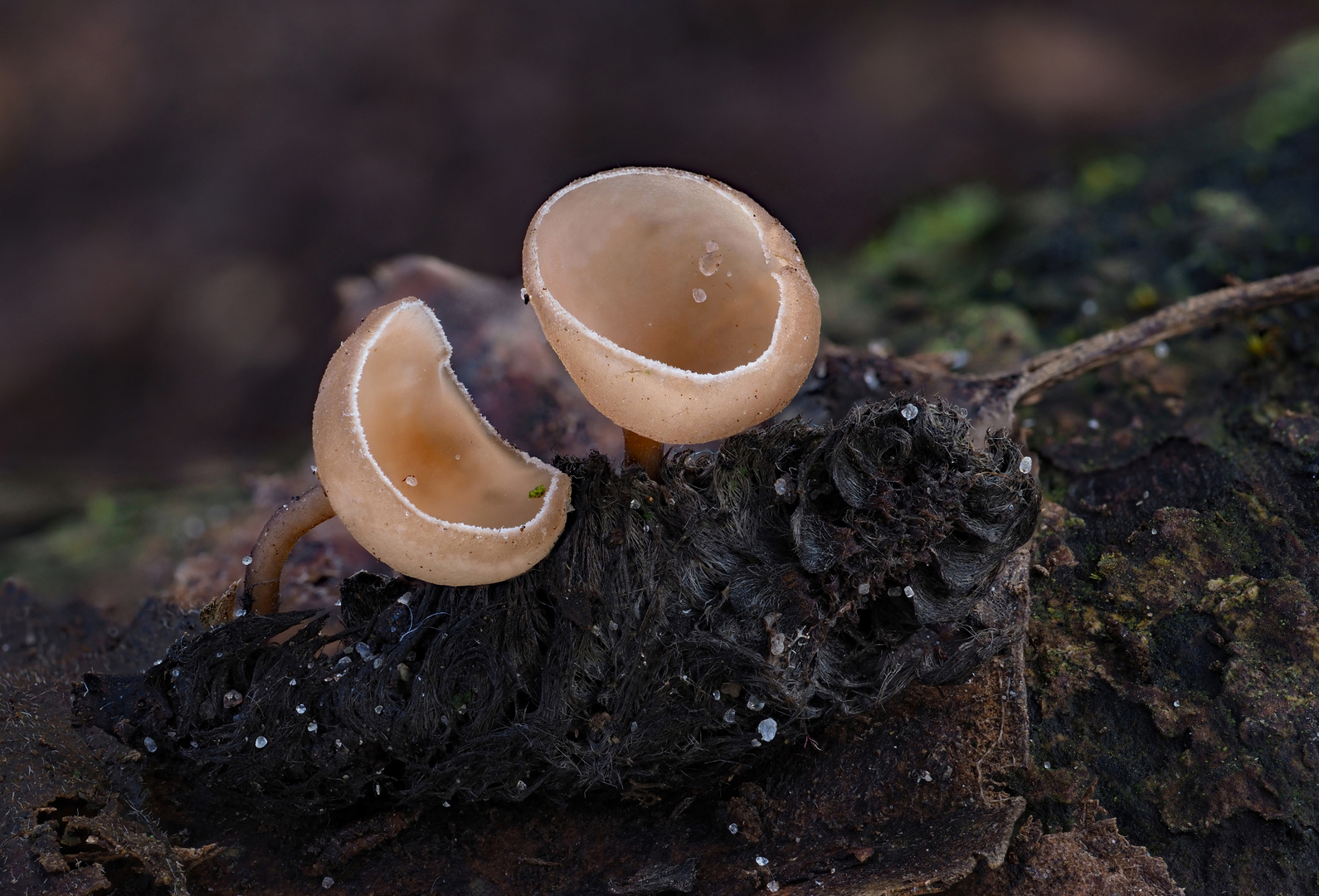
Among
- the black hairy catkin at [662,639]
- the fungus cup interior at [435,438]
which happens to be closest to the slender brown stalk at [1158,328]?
the black hairy catkin at [662,639]

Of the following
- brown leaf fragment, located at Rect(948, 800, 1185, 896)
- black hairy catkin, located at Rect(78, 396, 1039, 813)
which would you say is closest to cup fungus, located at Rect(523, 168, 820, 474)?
black hairy catkin, located at Rect(78, 396, 1039, 813)

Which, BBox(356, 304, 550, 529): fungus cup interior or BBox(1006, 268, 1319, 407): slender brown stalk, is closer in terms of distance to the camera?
BBox(356, 304, 550, 529): fungus cup interior

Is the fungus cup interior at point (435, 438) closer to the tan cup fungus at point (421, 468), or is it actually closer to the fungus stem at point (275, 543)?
the tan cup fungus at point (421, 468)

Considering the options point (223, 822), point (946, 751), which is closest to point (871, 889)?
point (946, 751)

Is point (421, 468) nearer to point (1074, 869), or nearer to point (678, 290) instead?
point (678, 290)

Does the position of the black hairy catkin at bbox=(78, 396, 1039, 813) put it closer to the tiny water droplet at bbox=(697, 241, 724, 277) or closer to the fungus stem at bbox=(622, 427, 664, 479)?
the fungus stem at bbox=(622, 427, 664, 479)

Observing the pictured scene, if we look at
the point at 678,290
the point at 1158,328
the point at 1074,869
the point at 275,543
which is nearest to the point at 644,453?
the point at 678,290

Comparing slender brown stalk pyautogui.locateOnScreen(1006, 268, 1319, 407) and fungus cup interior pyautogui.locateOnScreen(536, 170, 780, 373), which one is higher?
fungus cup interior pyautogui.locateOnScreen(536, 170, 780, 373)
